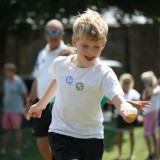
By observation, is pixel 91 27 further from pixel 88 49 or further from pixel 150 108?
pixel 150 108

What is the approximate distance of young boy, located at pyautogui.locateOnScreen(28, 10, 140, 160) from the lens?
3.74 metres

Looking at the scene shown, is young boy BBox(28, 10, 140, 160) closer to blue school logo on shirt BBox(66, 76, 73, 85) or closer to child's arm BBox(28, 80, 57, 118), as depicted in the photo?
blue school logo on shirt BBox(66, 76, 73, 85)

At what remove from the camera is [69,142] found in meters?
3.99

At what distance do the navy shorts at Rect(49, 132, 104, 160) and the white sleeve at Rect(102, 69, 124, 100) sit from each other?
507 millimetres

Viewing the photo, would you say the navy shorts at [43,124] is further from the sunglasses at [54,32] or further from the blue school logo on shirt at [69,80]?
the blue school logo on shirt at [69,80]

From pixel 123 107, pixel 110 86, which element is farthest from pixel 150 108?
pixel 123 107

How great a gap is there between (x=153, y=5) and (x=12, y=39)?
6.69m

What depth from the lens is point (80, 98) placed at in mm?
3910

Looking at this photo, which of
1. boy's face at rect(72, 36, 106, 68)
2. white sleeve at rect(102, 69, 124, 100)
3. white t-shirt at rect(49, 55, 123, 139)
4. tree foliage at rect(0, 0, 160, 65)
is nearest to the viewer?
white sleeve at rect(102, 69, 124, 100)

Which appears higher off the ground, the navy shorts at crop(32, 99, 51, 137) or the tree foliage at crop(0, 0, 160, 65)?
the tree foliage at crop(0, 0, 160, 65)

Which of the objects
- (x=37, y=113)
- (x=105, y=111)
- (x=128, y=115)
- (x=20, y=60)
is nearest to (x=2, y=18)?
(x=105, y=111)

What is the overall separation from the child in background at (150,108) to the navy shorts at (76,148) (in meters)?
4.58

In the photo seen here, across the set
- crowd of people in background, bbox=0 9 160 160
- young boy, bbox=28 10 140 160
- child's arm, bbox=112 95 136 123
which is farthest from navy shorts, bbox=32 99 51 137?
child's arm, bbox=112 95 136 123

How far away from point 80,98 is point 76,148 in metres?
0.42
